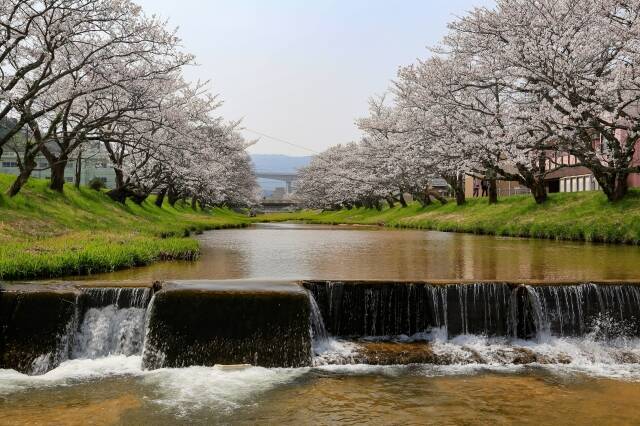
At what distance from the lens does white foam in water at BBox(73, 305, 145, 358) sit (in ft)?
30.9

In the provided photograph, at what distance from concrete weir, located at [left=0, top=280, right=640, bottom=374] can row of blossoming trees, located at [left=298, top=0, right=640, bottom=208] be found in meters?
10.7

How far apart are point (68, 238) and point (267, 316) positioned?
1129cm

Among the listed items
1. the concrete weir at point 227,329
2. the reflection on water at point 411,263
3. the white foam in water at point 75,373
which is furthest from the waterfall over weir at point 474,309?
the white foam in water at point 75,373

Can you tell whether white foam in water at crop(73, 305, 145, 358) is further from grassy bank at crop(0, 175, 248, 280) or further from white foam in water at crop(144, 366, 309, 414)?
grassy bank at crop(0, 175, 248, 280)

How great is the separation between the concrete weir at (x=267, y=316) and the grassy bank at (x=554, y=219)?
43.4ft

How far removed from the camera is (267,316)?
927 centimetres

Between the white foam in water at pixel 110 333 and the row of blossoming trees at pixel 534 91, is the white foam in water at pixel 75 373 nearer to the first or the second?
the white foam in water at pixel 110 333

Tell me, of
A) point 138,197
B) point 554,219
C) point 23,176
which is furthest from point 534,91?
point 138,197

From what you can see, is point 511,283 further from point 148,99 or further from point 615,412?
point 148,99

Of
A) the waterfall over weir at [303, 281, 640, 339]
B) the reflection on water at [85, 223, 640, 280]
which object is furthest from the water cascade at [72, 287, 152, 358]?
the waterfall over weir at [303, 281, 640, 339]

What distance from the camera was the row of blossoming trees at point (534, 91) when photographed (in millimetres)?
19562

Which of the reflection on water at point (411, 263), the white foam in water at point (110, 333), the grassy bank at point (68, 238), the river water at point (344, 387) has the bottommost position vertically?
the river water at point (344, 387)

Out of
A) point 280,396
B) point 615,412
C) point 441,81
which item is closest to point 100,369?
point 280,396

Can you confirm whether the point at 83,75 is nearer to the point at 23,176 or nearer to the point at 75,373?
the point at 23,176
